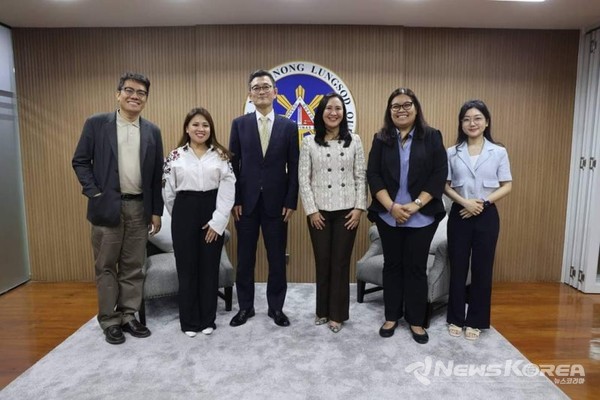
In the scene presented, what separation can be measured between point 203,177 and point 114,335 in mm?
1215

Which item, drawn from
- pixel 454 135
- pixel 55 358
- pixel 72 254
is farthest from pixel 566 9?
pixel 72 254

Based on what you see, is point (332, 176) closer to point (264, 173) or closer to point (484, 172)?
point (264, 173)

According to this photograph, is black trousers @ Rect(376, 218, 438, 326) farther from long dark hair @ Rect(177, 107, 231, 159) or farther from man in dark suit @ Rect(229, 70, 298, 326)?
long dark hair @ Rect(177, 107, 231, 159)

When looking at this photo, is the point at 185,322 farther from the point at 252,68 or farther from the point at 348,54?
the point at 348,54

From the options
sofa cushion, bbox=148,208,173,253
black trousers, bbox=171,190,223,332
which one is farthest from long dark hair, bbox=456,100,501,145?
sofa cushion, bbox=148,208,173,253

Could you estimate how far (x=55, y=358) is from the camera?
238 cm

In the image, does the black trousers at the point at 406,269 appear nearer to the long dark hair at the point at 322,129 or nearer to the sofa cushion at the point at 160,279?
the long dark hair at the point at 322,129

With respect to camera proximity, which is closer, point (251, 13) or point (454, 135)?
point (251, 13)

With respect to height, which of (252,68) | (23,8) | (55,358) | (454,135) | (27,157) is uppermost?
(23,8)

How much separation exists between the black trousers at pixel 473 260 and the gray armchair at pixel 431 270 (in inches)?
6.1

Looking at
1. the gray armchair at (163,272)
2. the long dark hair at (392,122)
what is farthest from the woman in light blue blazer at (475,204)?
the gray armchair at (163,272)

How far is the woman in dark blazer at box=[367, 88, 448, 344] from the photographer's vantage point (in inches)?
96.8

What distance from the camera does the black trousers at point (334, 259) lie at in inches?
104

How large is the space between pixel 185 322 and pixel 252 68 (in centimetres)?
233
